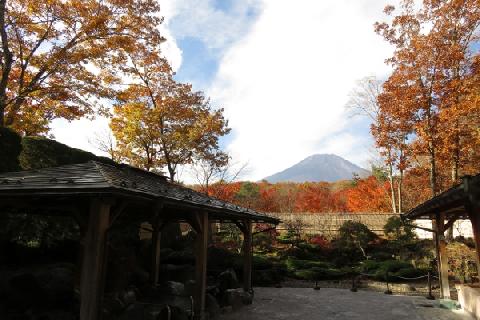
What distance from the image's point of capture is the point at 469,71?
17.0 metres

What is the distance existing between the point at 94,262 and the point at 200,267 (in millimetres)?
4005

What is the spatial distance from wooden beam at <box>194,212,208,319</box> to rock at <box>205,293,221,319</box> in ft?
3.15

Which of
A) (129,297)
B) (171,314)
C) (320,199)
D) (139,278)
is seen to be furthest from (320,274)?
(320,199)

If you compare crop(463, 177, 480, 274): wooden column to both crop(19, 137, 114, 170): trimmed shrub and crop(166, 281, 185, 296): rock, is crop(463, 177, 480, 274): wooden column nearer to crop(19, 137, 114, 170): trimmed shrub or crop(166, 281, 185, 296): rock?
crop(166, 281, 185, 296): rock

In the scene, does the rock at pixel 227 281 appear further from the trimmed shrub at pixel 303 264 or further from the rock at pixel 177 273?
the trimmed shrub at pixel 303 264

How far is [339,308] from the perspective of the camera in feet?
34.8

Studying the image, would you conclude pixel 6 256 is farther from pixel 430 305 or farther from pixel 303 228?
pixel 303 228

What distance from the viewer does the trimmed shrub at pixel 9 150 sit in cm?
1119

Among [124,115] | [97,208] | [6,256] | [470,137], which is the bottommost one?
[6,256]

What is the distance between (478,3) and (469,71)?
3.48 metres

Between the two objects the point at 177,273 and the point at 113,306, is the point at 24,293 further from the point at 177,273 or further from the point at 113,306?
the point at 177,273

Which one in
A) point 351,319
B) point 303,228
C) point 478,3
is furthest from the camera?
point 303,228

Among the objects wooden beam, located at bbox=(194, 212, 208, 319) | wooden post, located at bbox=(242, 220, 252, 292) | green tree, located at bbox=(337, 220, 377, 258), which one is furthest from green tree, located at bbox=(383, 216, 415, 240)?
wooden beam, located at bbox=(194, 212, 208, 319)

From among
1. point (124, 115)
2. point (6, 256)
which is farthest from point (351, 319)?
point (124, 115)
